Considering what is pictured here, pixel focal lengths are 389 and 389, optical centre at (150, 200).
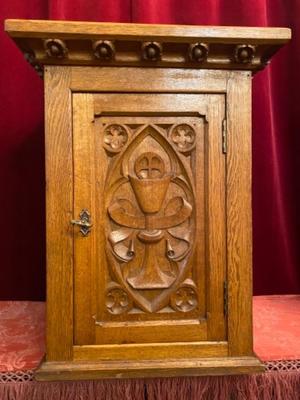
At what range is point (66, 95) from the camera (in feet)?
2.99

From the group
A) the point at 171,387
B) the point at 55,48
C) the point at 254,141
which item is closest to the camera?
the point at 55,48

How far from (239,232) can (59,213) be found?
44 centimetres

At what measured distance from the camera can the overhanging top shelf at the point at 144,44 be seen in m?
0.85

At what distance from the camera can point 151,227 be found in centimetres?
95

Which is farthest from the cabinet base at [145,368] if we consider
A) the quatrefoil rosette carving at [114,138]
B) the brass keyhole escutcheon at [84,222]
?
the quatrefoil rosette carving at [114,138]

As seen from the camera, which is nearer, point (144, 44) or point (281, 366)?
point (144, 44)

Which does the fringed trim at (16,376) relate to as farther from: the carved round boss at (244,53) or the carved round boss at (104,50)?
the carved round boss at (244,53)

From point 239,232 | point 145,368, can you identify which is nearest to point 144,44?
point 239,232

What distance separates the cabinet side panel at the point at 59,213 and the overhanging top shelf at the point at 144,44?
55 millimetres

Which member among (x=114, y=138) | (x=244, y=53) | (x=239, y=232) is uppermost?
(x=244, y=53)

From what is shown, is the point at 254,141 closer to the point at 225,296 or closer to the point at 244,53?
the point at 244,53

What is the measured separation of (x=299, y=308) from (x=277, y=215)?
0.35m

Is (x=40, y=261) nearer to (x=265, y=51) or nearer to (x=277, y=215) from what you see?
(x=277, y=215)

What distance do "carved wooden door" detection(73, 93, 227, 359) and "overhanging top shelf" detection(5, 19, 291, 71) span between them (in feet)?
0.27
